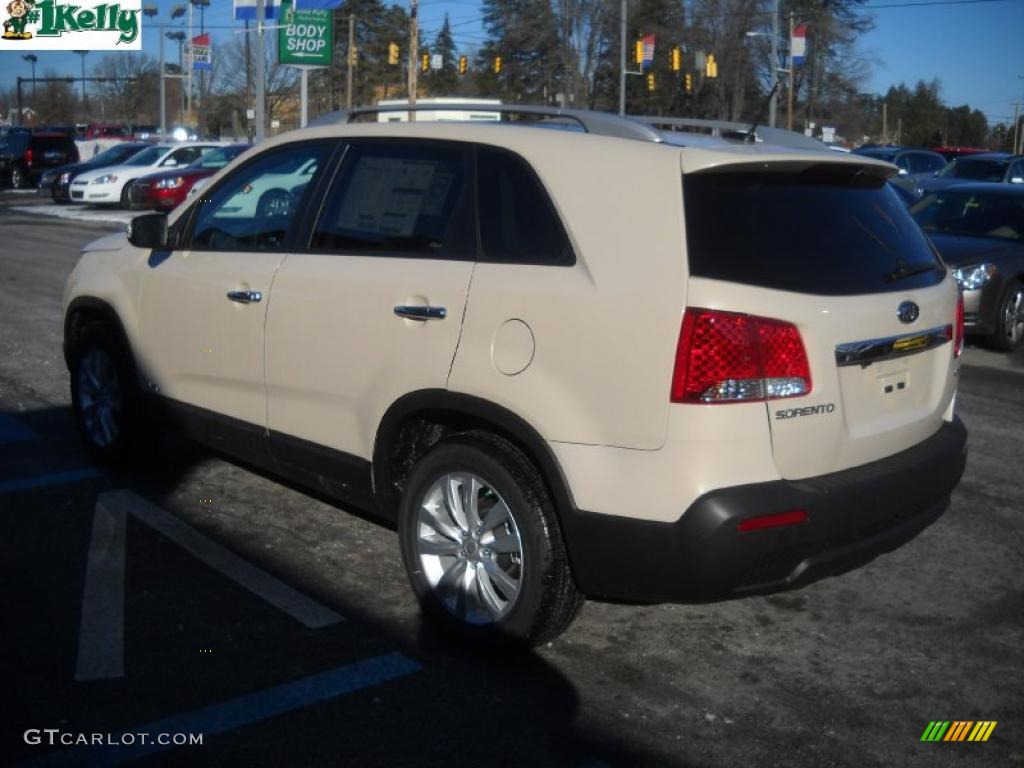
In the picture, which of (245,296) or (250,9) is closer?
(245,296)

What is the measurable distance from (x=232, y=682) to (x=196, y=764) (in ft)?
1.74

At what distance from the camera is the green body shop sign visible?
2533cm

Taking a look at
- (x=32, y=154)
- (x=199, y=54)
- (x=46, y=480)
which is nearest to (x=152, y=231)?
(x=46, y=480)

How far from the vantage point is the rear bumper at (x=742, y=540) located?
3611 millimetres

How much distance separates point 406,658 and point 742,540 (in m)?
1.33

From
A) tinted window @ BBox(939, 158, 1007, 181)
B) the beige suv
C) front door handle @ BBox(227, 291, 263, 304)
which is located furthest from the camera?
tinted window @ BBox(939, 158, 1007, 181)

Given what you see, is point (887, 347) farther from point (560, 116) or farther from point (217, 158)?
point (217, 158)

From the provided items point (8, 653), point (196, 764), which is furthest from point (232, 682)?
point (8, 653)

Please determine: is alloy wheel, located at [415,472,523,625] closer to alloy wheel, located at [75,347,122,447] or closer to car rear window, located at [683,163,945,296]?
car rear window, located at [683,163,945,296]

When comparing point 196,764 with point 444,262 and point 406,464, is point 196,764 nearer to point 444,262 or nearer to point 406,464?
point 406,464

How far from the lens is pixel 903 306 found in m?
4.08

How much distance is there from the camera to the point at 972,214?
1248 cm

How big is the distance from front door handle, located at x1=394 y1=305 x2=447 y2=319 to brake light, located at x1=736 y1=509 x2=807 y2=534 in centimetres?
132

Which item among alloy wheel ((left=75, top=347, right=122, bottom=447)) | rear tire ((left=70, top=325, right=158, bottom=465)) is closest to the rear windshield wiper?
rear tire ((left=70, top=325, right=158, bottom=465))
